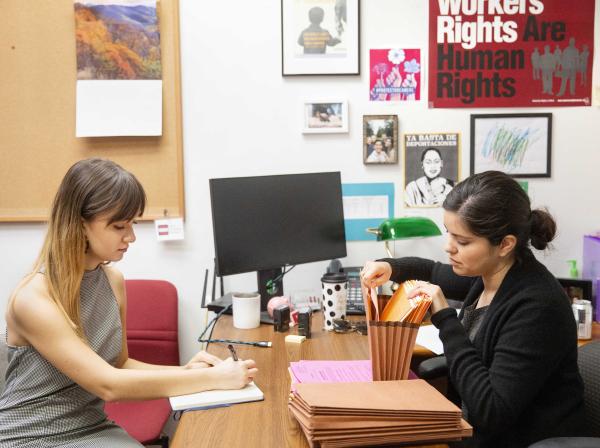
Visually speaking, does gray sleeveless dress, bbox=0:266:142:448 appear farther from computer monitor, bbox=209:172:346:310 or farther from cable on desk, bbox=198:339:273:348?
computer monitor, bbox=209:172:346:310

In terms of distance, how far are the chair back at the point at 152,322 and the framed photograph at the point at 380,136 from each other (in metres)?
1.03

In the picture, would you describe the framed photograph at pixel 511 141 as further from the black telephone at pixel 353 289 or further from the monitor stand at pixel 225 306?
the monitor stand at pixel 225 306

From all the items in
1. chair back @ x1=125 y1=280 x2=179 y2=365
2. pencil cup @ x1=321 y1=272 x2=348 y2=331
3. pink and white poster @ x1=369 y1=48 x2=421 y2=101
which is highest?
pink and white poster @ x1=369 y1=48 x2=421 y2=101

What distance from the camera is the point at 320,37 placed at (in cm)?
255

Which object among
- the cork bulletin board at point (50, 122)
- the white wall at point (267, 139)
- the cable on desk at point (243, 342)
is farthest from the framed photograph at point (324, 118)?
the cable on desk at point (243, 342)

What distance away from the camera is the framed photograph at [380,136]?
2598 millimetres

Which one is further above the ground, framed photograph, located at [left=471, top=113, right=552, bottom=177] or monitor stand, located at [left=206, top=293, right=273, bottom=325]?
framed photograph, located at [left=471, top=113, right=552, bottom=177]

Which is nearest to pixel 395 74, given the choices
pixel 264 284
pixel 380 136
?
pixel 380 136

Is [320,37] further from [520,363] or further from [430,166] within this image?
[520,363]

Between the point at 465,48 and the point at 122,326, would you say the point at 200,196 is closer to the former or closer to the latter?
the point at 122,326

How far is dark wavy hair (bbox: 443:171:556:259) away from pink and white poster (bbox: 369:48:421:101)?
115 centimetres

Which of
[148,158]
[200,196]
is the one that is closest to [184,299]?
[200,196]

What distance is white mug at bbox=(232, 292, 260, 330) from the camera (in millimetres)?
2086

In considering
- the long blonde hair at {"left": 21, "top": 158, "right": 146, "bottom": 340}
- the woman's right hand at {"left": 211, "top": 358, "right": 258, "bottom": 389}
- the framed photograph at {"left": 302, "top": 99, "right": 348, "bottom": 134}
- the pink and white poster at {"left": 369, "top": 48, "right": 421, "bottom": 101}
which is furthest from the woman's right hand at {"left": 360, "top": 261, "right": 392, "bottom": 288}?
the pink and white poster at {"left": 369, "top": 48, "right": 421, "bottom": 101}
